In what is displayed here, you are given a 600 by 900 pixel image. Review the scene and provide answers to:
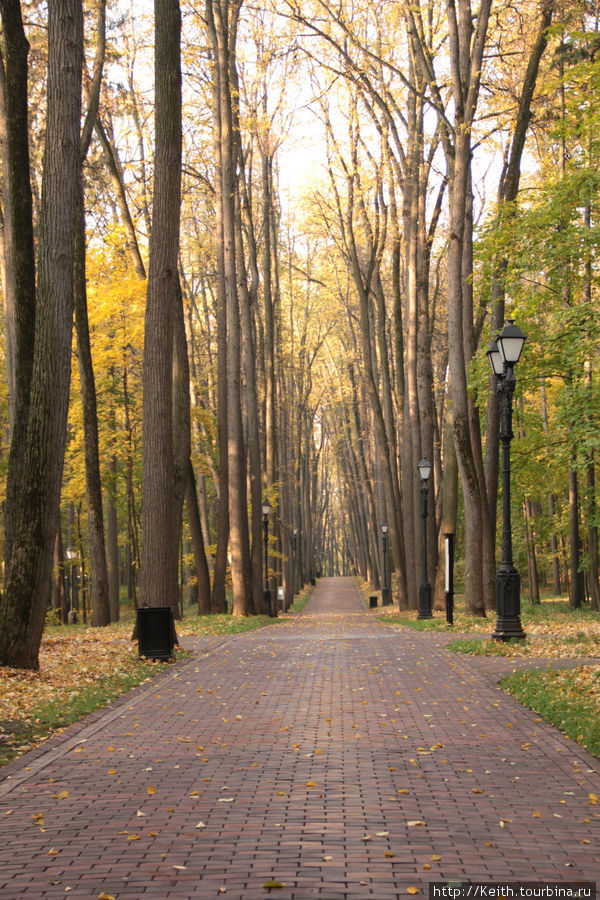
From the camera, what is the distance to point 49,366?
11586 millimetres

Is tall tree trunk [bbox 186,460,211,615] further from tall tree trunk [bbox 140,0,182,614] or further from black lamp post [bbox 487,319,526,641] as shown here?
black lamp post [bbox 487,319,526,641]

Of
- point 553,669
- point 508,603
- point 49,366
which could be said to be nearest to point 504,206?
point 508,603

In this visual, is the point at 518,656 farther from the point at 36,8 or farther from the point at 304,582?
the point at 304,582

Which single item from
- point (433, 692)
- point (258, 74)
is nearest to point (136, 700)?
point (433, 692)

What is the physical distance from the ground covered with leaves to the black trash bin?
439 cm

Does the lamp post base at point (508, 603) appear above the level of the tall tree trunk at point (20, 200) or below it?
below

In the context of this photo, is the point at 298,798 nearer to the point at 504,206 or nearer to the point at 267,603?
the point at 504,206

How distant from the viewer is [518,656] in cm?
1326

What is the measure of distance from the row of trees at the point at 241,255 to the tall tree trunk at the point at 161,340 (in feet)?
0.13

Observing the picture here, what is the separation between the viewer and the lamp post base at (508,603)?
569 inches

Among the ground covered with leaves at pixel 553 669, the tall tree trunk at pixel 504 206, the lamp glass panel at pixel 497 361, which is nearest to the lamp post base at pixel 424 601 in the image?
the ground covered with leaves at pixel 553 669

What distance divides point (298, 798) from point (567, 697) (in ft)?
13.4

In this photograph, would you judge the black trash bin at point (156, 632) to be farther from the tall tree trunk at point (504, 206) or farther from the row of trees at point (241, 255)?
the tall tree trunk at point (504, 206)

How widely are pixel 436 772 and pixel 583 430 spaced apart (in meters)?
13.7
